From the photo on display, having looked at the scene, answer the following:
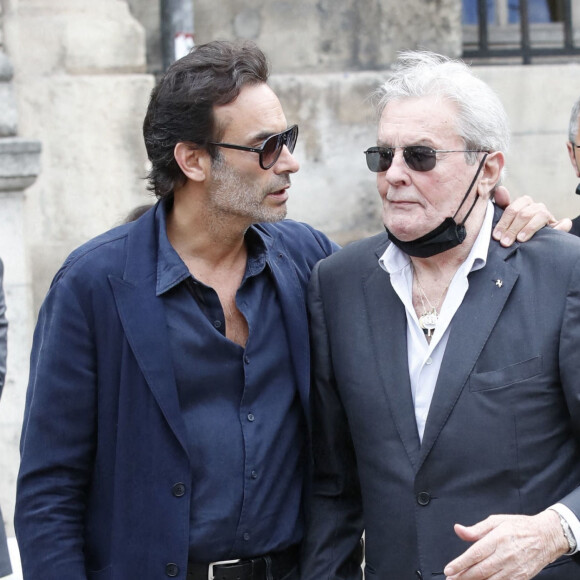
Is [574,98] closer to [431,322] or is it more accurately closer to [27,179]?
[27,179]

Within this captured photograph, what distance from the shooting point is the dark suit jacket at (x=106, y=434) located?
3.04 metres

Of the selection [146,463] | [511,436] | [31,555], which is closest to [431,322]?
[511,436]

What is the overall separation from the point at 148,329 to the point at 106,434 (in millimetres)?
294

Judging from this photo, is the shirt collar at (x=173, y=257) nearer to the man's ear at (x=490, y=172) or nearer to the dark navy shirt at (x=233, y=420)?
the dark navy shirt at (x=233, y=420)

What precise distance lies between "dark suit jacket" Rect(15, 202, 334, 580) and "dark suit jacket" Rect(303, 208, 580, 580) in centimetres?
45

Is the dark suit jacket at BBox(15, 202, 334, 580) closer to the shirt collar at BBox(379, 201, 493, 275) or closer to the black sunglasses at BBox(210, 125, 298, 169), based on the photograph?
the black sunglasses at BBox(210, 125, 298, 169)

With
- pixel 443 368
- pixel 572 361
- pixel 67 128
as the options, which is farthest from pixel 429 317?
pixel 67 128

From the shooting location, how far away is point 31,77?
638cm

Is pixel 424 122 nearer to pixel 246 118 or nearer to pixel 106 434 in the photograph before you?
pixel 246 118

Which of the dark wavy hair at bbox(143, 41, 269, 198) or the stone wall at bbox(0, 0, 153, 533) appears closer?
the dark wavy hair at bbox(143, 41, 269, 198)

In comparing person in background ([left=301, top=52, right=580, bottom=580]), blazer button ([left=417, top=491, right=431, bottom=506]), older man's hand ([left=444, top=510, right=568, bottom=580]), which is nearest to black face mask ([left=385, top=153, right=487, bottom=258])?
person in background ([left=301, top=52, right=580, bottom=580])

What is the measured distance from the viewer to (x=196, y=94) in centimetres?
329

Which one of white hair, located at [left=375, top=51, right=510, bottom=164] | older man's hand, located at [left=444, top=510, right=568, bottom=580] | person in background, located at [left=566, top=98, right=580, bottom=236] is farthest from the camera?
person in background, located at [left=566, top=98, right=580, bottom=236]

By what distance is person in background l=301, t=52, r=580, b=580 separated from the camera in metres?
2.86
